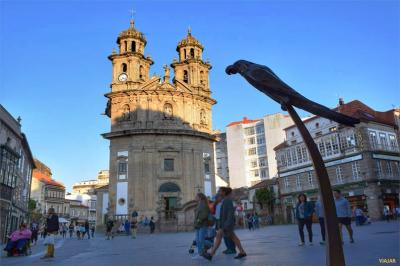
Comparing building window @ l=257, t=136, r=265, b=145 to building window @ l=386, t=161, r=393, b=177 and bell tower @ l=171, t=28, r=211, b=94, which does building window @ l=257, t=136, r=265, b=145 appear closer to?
bell tower @ l=171, t=28, r=211, b=94

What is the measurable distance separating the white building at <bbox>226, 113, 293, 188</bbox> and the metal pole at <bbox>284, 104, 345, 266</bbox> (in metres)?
71.3

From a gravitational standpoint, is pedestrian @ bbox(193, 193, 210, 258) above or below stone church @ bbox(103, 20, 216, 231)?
below

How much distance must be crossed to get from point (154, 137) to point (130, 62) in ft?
33.9

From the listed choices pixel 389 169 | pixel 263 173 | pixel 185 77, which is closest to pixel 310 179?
pixel 389 169

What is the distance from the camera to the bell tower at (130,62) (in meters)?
45.5

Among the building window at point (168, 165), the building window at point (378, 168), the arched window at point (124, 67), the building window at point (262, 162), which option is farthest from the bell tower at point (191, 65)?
the building window at point (262, 162)

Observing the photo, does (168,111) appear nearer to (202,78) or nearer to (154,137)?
(154,137)

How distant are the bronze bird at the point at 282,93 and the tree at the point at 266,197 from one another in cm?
5235

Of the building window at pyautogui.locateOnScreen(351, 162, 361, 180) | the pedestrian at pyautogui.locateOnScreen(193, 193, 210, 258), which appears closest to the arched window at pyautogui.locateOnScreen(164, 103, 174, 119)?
the building window at pyautogui.locateOnScreen(351, 162, 361, 180)

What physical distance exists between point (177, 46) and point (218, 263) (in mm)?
45782

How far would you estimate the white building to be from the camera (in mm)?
76250

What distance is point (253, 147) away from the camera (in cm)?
7994

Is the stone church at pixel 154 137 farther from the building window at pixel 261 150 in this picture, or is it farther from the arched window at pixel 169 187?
the building window at pixel 261 150

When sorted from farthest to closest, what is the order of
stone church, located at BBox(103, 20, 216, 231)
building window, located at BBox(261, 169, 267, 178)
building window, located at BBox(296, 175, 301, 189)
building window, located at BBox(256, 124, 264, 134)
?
building window, located at BBox(256, 124, 264, 134) → building window, located at BBox(261, 169, 267, 178) → building window, located at BBox(296, 175, 301, 189) → stone church, located at BBox(103, 20, 216, 231)
